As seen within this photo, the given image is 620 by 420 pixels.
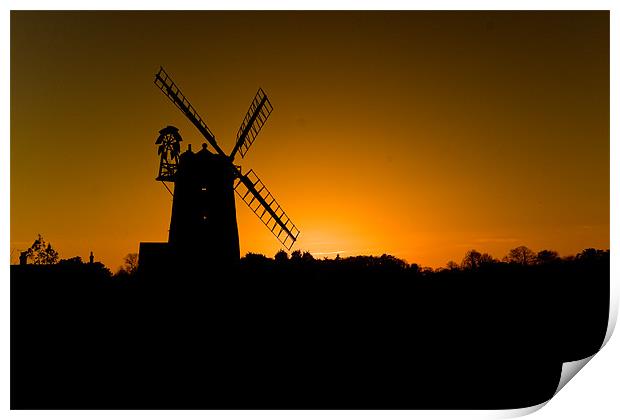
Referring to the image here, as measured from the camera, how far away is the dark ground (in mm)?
7594

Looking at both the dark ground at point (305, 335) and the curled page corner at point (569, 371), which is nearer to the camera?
the curled page corner at point (569, 371)

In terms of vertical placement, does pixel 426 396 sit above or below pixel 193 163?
below

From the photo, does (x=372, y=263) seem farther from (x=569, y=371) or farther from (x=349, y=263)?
(x=569, y=371)

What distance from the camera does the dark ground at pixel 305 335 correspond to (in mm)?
7594

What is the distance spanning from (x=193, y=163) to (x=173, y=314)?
2.47 meters

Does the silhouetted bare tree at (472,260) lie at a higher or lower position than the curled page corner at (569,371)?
higher

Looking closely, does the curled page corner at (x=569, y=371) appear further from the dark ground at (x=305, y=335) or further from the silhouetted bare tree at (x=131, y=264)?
the silhouetted bare tree at (x=131, y=264)

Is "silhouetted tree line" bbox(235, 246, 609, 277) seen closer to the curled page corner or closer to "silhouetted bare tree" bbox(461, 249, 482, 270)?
"silhouetted bare tree" bbox(461, 249, 482, 270)

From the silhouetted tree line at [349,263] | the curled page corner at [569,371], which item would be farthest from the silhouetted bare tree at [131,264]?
the curled page corner at [569,371]

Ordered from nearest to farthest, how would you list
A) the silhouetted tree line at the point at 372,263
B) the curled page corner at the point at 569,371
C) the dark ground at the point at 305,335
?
1. the curled page corner at the point at 569,371
2. the dark ground at the point at 305,335
3. the silhouetted tree line at the point at 372,263

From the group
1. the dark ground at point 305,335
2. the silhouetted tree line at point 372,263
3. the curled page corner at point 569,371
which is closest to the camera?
the curled page corner at point 569,371

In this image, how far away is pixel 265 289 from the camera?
10.8 meters
